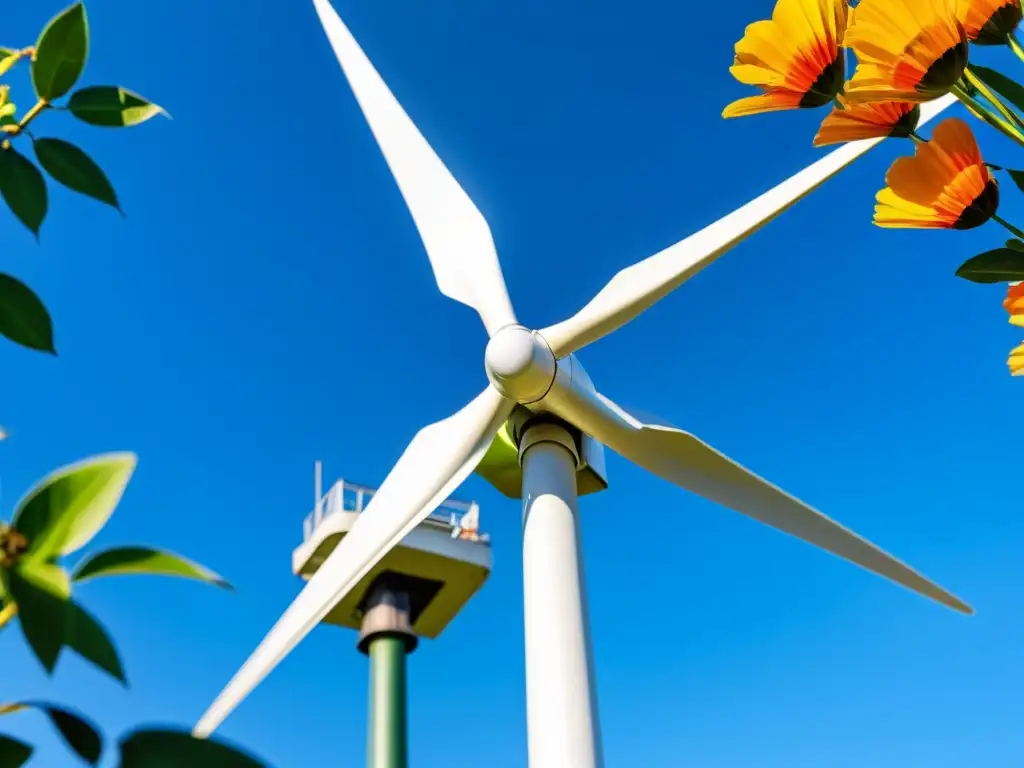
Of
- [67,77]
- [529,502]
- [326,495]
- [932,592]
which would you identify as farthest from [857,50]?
[326,495]

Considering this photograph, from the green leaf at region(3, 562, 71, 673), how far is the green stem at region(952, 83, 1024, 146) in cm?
84

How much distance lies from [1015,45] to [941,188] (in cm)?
14

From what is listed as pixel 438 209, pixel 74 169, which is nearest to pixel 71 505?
pixel 74 169

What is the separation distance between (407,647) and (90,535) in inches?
639

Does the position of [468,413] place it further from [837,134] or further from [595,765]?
[837,134]

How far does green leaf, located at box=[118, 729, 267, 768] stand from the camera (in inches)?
14.6

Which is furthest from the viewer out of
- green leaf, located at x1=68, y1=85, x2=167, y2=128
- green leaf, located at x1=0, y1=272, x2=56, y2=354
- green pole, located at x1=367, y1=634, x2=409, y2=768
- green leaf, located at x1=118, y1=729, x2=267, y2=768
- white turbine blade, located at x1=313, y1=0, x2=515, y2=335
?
Result: green pole, located at x1=367, y1=634, x2=409, y2=768

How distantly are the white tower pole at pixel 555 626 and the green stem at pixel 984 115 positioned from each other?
20.4 feet

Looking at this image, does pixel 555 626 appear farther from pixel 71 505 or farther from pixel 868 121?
pixel 71 505

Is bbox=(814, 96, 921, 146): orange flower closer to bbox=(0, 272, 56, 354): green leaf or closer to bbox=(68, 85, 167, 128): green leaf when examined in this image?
bbox=(68, 85, 167, 128): green leaf

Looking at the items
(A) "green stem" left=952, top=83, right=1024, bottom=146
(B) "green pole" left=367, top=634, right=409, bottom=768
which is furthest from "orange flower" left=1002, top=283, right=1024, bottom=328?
Answer: (B) "green pole" left=367, top=634, right=409, bottom=768

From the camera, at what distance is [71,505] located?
45 cm

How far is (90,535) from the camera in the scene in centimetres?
44

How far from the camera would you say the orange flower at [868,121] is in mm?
1021
